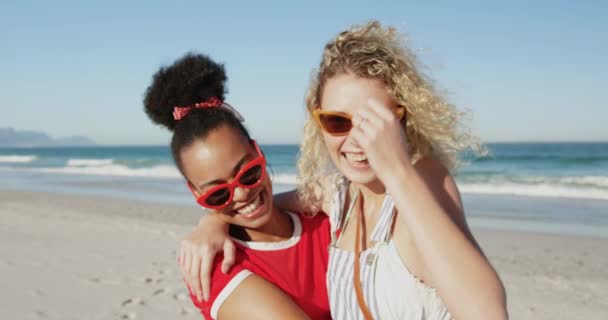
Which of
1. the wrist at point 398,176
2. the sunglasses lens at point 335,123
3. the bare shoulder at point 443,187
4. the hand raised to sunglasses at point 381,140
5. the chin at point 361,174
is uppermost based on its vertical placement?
the hand raised to sunglasses at point 381,140

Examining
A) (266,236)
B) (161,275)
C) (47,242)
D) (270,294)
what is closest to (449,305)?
(270,294)

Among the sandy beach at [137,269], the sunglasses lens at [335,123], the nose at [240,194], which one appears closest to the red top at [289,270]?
the nose at [240,194]

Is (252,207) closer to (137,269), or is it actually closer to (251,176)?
(251,176)

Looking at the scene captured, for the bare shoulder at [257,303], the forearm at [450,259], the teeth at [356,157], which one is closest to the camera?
the forearm at [450,259]

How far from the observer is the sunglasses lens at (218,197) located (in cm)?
261

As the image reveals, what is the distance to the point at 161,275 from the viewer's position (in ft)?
23.8

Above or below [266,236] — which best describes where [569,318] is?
below

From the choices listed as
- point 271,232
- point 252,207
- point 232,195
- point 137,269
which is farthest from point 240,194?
point 137,269

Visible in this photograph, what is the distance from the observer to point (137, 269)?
24.7ft

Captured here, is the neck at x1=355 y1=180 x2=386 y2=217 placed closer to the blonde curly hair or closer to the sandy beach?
the blonde curly hair

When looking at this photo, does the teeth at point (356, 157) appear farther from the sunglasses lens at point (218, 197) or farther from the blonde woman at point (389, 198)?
the sunglasses lens at point (218, 197)

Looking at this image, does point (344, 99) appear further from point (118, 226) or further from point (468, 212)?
point (468, 212)

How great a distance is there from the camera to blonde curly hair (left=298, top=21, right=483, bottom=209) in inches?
92.5

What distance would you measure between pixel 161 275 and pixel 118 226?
4352mm
